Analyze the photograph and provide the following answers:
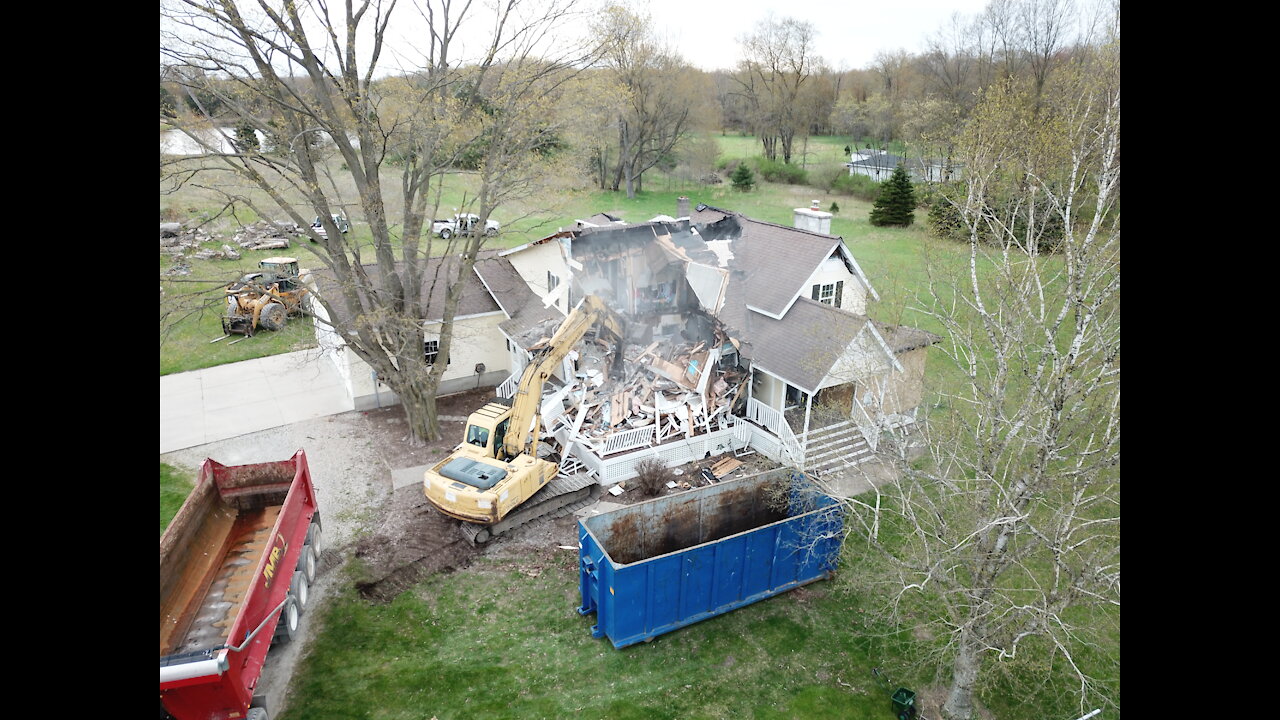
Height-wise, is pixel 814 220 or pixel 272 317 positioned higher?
pixel 814 220

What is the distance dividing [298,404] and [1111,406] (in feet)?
61.8

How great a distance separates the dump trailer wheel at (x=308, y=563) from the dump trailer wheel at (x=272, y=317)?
14871mm

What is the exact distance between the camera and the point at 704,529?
12.1 meters

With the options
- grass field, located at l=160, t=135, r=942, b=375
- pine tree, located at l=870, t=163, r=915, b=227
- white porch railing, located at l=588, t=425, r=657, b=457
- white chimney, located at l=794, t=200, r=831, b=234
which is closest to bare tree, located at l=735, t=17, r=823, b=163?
grass field, located at l=160, t=135, r=942, b=375

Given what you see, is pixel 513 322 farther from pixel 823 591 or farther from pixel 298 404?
pixel 823 591

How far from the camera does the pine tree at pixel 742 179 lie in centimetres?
4391

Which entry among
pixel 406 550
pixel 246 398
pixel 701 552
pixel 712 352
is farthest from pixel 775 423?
pixel 246 398

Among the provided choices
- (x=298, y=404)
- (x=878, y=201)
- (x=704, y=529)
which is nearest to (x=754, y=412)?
(x=704, y=529)

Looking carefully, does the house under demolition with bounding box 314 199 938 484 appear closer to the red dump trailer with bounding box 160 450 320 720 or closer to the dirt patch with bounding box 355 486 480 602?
the dirt patch with bounding box 355 486 480 602

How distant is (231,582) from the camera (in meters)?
10.8

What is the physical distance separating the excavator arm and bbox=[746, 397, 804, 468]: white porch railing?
4.37m

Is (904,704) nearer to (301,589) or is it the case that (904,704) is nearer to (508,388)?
(301,589)

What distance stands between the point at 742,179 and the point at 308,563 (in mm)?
37632

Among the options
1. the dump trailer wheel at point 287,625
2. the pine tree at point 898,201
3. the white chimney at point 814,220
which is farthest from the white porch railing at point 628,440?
the pine tree at point 898,201
